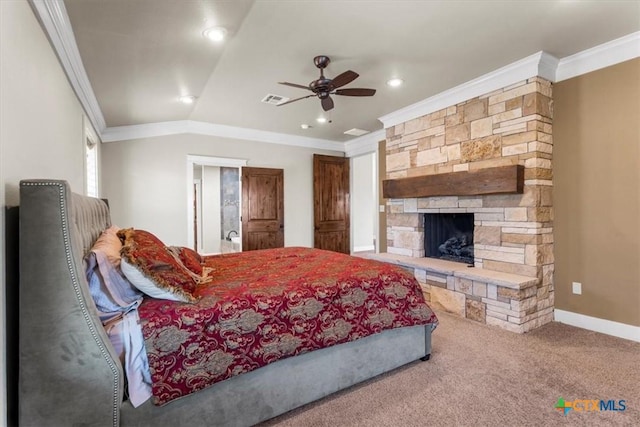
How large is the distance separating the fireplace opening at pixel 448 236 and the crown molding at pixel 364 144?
6.68 feet

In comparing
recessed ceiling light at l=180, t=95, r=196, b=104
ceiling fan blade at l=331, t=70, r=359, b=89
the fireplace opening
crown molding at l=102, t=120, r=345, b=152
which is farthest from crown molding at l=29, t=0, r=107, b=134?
the fireplace opening

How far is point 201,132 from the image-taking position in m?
5.24

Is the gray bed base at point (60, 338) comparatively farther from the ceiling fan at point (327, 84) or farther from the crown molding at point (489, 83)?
the crown molding at point (489, 83)

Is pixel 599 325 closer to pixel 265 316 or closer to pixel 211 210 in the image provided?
pixel 265 316

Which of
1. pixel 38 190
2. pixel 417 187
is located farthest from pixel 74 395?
pixel 417 187

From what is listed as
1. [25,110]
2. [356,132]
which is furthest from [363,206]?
[25,110]

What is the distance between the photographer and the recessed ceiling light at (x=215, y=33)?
247 cm

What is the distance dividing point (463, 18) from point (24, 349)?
3350 millimetres

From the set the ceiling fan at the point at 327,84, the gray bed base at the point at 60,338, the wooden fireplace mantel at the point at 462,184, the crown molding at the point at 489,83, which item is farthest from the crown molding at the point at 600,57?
the gray bed base at the point at 60,338

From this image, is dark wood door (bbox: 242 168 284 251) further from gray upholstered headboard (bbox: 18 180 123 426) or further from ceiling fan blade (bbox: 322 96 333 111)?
gray upholstered headboard (bbox: 18 180 123 426)

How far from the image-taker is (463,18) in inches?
96.9

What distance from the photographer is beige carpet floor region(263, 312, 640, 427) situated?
73.8 inches

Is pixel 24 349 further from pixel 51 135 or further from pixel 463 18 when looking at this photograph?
pixel 463 18

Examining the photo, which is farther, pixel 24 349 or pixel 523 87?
pixel 523 87
